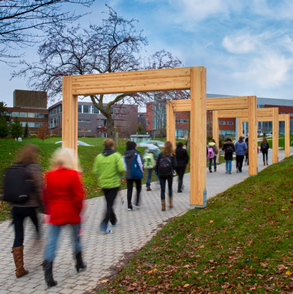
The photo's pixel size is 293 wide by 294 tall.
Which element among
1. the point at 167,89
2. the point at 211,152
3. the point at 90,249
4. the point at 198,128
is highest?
the point at 167,89

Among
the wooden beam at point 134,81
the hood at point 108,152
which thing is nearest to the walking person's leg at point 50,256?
the hood at point 108,152

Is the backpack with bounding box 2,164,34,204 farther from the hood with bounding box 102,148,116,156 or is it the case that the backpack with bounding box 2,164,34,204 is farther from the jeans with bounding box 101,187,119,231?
the hood with bounding box 102,148,116,156

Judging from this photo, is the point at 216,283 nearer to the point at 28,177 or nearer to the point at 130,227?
the point at 28,177

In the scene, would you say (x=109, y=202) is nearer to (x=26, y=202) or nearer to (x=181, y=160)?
(x=26, y=202)

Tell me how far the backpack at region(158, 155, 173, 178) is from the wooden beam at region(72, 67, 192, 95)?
1.82 m

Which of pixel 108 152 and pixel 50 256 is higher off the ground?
pixel 108 152

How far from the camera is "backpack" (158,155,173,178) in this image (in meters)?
9.13

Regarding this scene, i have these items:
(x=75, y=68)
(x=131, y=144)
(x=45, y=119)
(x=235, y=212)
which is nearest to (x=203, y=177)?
(x=235, y=212)

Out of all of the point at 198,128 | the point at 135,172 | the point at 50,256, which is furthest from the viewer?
the point at 135,172

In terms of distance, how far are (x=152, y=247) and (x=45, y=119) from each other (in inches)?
3528

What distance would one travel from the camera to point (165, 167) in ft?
30.0

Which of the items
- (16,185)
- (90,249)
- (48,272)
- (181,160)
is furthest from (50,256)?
(181,160)

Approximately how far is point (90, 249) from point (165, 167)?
351cm

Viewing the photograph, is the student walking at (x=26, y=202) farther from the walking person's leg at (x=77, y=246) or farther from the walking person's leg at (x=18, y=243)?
the walking person's leg at (x=77, y=246)
